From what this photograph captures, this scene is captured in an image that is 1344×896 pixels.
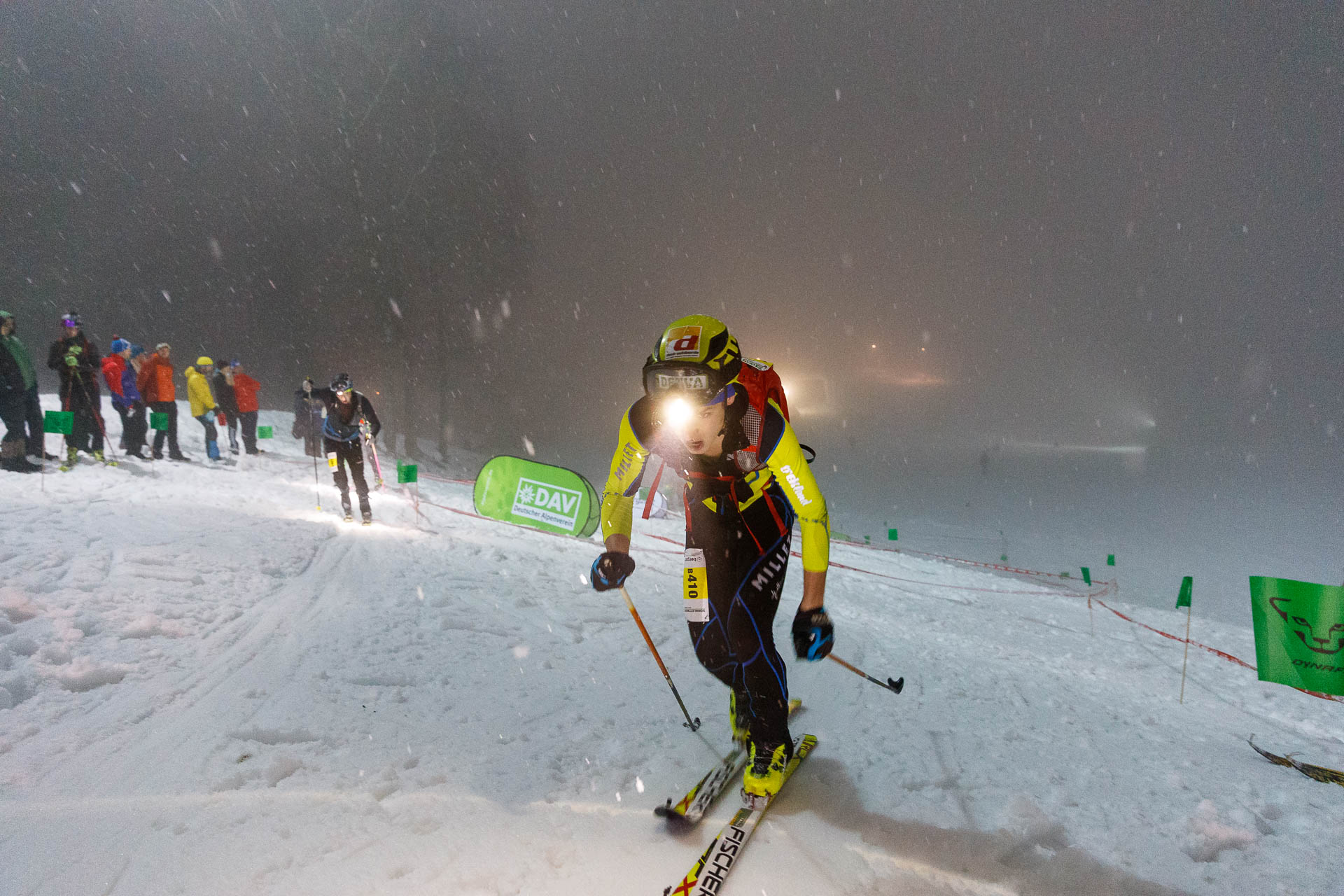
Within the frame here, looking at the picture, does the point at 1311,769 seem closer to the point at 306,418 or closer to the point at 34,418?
the point at 34,418

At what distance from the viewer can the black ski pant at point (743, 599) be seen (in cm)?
312

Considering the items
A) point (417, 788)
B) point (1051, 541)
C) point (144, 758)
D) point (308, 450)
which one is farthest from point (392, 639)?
point (1051, 541)

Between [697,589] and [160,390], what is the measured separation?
46.9 ft

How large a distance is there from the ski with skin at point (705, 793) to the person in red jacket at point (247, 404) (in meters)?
17.4

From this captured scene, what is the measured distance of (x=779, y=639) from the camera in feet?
20.6

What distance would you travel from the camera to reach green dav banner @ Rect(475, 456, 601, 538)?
998cm

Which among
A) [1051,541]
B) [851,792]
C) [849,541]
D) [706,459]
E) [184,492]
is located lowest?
[1051,541]

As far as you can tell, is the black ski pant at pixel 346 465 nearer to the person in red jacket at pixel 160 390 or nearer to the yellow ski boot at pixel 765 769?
the person in red jacket at pixel 160 390

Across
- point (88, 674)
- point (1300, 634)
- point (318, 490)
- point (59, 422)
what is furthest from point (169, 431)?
point (1300, 634)

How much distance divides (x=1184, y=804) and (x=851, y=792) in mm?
1946

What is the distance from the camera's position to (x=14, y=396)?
8727mm

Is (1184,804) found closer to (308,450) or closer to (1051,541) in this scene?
(308,450)

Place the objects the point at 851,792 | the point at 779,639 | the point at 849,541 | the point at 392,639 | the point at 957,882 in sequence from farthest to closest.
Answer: the point at 849,541
the point at 779,639
the point at 392,639
the point at 851,792
the point at 957,882

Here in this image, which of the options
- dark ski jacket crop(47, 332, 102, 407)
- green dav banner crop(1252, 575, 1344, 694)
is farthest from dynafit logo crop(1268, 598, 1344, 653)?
dark ski jacket crop(47, 332, 102, 407)
